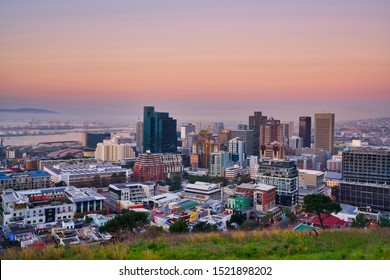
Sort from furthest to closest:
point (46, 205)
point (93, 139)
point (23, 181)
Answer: point (93, 139) < point (23, 181) < point (46, 205)

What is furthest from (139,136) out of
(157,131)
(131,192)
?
(131,192)

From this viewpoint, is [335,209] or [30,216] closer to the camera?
[335,209]

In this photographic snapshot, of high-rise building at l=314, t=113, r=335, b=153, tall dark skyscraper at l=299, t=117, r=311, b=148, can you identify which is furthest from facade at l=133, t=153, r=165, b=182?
tall dark skyscraper at l=299, t=117, r=311, b=148

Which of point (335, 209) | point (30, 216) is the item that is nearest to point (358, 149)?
point (335, 209)

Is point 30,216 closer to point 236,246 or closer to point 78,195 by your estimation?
point 78,195

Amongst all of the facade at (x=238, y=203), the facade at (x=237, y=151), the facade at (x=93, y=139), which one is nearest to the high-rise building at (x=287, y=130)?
the facade at (x=237, y=151)

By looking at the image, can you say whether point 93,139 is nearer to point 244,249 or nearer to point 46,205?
point 46,205
